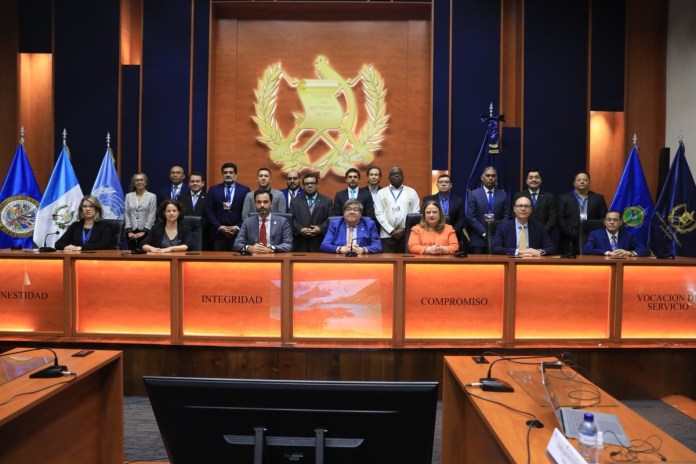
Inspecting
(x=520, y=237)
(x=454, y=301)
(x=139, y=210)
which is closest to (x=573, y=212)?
(x=520, y=237)

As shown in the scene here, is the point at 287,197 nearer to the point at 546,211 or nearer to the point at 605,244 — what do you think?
the point at 546,211

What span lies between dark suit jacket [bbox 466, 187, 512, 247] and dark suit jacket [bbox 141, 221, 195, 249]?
2943 millimetres

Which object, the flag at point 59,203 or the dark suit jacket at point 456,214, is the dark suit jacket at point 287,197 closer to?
the dark suit jacket at point 456,214

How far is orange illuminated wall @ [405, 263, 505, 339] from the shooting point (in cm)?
387

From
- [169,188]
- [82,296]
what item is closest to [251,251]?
[82,296]

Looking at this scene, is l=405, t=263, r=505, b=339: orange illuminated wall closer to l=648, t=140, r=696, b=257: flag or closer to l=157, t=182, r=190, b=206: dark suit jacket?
l=648, t=140, r=696, b=257: flag

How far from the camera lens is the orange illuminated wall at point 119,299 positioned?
3918 millimetres

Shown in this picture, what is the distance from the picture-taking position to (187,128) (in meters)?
6.96

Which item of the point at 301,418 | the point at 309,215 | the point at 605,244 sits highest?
the point at 309,215

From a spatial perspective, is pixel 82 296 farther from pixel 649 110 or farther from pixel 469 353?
pixel 649 110

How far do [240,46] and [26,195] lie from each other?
3261 mm

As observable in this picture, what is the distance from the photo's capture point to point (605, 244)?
4664mm

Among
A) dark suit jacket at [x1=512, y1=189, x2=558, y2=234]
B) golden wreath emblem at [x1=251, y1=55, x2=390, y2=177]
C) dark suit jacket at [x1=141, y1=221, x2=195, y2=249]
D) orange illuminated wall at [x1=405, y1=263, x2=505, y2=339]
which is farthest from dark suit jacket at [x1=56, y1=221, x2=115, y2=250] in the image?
dark suit jacket at [x1=512, y1=189, x2=558, y2=234]

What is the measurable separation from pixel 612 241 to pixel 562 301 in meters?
1.13
